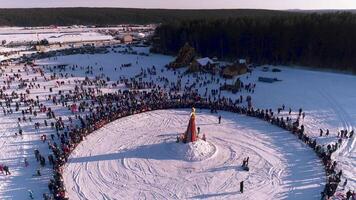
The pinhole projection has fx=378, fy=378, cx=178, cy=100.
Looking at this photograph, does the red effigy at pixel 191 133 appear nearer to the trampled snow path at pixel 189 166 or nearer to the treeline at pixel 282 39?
the trampled snow path at pixel 189 166

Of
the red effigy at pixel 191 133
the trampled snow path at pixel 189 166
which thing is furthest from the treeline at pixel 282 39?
the red effigy at pixel 191 133

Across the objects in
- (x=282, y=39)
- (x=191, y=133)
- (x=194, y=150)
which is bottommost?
(x=194, y=150)

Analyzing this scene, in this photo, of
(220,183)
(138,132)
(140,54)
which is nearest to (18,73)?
(140,54)

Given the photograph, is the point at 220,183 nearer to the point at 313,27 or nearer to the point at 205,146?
the point at 205,146

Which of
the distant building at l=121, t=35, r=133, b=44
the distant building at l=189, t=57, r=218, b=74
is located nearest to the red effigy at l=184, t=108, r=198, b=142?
the distant building at l=189, t=57, r=218, b=74

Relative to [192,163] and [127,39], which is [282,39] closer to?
[192,163]

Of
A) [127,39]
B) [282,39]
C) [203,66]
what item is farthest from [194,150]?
[127,39]

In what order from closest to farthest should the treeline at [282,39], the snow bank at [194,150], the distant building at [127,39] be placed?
the snow bank at [194,150]
the treeline at [282,39]
the distant building at [127,39]
